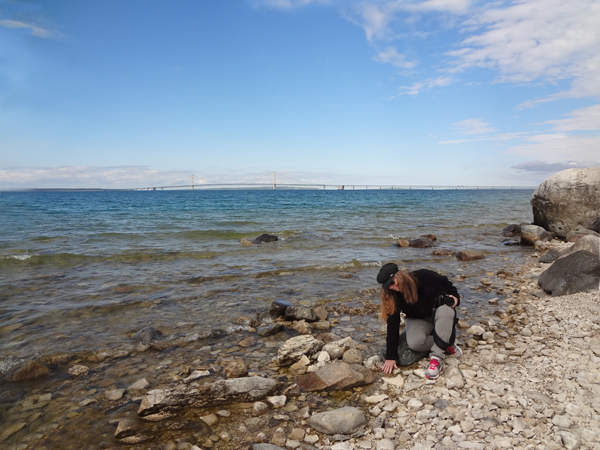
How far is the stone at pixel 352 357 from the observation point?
586cm

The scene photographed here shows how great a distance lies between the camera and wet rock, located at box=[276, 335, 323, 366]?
6.01 m

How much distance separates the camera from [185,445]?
13.5 ft

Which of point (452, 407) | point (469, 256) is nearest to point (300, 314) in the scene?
point (452, 407)

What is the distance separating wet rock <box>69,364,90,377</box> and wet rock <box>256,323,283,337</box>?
3058 millimetres

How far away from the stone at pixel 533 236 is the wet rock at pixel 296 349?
16795mm

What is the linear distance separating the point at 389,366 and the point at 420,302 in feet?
3.64

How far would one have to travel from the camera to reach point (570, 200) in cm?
1836

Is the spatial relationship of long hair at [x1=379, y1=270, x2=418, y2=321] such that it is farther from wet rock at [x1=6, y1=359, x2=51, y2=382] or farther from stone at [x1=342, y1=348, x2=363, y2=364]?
wet rock at [x1=6, y1=359, x2=51, y2=382]

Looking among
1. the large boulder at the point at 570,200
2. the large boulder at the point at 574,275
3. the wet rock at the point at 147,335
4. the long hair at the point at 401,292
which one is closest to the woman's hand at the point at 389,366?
the long hair at the point at 401,292

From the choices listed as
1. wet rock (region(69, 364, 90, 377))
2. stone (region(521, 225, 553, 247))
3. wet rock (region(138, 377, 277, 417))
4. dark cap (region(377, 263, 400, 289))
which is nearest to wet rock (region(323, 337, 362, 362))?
wet rock (region(138, 377, 277, 417))

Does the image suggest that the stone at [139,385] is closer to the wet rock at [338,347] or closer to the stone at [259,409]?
the stone at [259,409]

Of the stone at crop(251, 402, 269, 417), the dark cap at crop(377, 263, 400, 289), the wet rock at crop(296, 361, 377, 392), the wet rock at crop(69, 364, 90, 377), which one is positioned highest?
the dark cap at crop(377, 263, 400, 289)

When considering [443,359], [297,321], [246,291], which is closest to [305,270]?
[246,291]

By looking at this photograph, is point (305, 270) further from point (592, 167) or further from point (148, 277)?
point (592, 167)
